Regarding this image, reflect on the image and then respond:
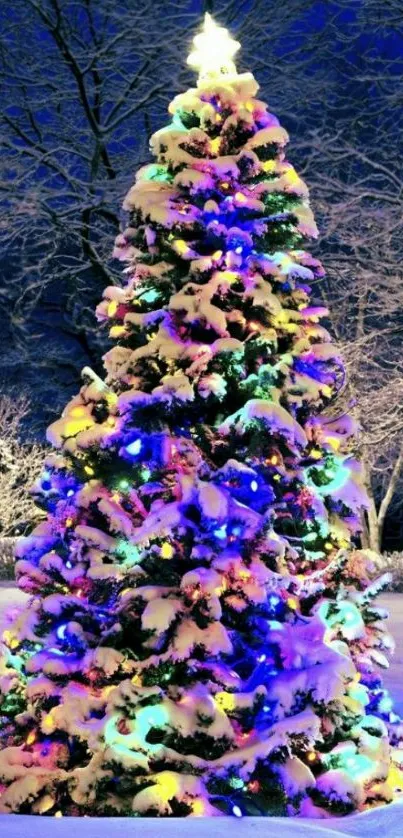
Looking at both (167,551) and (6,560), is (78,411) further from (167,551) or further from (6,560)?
(6,560)

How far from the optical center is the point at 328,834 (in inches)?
121

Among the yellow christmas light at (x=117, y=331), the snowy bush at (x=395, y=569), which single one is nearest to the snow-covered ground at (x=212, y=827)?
the yellow christmas light at (x=117, y=331)

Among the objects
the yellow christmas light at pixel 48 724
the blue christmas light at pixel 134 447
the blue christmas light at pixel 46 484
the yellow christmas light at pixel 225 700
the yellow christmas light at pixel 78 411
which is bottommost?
the yellow christmas light at pixel 48 724

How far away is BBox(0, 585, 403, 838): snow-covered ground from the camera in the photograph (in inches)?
118

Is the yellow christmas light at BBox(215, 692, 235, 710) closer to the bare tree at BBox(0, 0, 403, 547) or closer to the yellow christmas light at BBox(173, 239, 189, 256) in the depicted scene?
the yellow christmas light at BBox(173, 239, 189, 256)

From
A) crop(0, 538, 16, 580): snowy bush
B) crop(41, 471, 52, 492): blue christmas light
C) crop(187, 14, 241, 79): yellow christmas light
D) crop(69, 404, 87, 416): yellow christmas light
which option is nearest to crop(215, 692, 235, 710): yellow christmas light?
crop(41, 471, 52, 492): blue christmas light

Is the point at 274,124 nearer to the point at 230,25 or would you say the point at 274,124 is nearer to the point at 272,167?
the point at 272,167

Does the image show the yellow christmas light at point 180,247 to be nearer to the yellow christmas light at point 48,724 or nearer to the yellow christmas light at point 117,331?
the yellow christmas light at point 117,331

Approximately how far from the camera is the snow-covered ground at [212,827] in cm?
299

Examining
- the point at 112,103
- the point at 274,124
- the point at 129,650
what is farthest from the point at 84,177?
the point at 129,650

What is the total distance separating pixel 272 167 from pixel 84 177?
41.6 feet

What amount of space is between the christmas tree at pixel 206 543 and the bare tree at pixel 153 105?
889 centimetres

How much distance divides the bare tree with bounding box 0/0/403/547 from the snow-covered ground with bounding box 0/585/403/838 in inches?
379

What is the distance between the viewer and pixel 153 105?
15.6 meters
